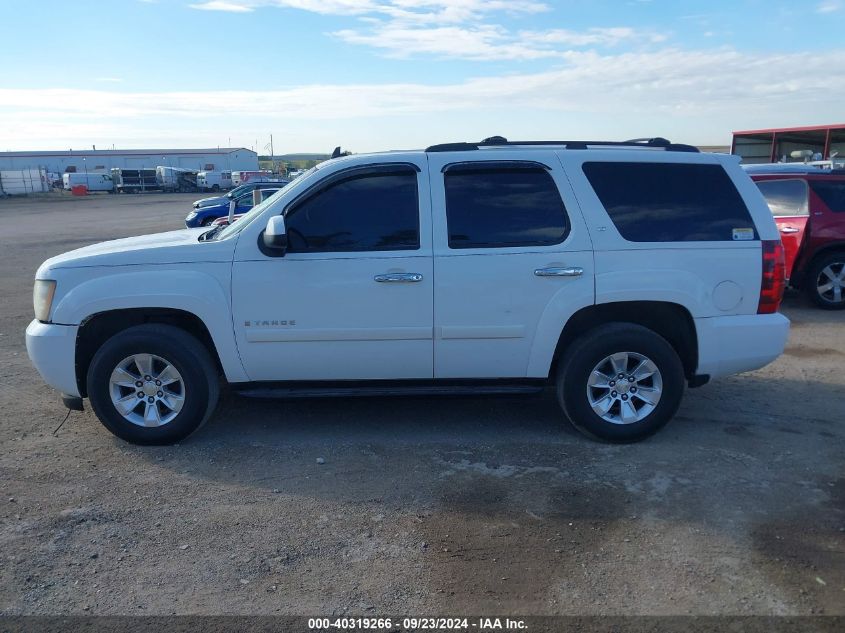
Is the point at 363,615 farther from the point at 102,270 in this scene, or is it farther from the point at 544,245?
the point at 102,270

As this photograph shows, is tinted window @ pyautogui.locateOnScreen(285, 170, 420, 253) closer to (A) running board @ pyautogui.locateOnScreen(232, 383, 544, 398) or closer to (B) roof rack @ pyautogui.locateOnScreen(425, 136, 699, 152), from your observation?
(B) roof rack @ pyautogui.locateOnScreen(425, 136, 699, 152)

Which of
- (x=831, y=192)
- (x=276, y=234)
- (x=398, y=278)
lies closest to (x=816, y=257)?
(x=831, y=192)

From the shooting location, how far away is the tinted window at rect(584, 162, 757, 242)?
506 cm

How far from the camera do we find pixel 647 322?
531 centimetres

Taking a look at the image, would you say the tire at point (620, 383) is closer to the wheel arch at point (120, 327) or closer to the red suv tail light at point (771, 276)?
the red suv tail light at point (771, 276)

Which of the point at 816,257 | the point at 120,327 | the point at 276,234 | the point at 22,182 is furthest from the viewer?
the point at 22,182

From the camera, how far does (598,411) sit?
5.10m

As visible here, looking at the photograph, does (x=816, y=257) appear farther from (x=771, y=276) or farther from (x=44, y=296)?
(x=44, y=296)

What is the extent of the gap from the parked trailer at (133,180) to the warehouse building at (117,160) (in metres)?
19.2

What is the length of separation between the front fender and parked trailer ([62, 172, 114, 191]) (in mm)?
66475

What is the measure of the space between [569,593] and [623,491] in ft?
3.87

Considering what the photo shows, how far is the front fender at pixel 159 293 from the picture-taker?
4934 mm

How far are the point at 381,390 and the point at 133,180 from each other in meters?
69.9


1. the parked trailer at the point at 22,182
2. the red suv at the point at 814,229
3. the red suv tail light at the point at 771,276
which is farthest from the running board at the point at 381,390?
the parked trailer at the point at 22,182
